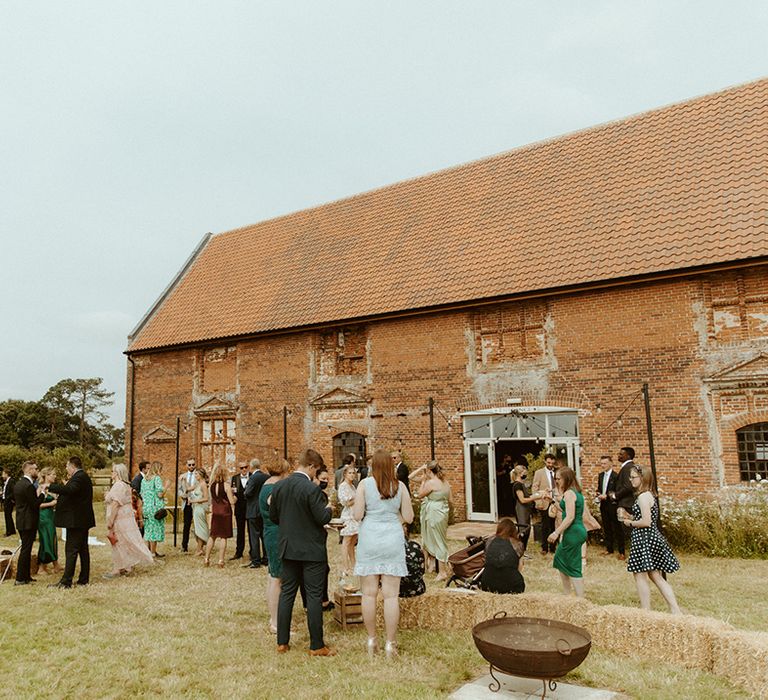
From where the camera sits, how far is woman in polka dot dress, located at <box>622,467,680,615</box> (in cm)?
693

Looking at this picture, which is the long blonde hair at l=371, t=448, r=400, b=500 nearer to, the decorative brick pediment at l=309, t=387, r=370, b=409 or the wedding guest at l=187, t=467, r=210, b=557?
the wedding guest at l=187, t=467, r=210, b=557

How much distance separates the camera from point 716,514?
11.6m

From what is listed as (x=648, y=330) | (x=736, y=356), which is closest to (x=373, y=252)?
(x=648, y=330)

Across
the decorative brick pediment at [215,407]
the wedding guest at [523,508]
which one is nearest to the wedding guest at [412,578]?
the wedding guest at [523,508]

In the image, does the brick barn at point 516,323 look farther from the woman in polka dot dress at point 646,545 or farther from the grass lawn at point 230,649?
the woman in polka dot dress at point 646,545

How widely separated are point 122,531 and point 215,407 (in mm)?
10538

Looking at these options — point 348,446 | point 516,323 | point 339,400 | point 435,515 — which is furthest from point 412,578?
point 339,400

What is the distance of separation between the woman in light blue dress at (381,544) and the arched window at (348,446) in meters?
11.2

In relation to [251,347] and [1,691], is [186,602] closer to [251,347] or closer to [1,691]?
[1,691]

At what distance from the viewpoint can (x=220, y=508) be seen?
11359mm

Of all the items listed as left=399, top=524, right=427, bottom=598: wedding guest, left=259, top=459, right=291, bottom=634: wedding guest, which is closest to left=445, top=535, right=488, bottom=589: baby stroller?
left=399, top=524, right=427, bottom=598: wedding guest

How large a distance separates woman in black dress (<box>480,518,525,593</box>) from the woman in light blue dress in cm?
143

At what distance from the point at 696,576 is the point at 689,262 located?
21.2ft

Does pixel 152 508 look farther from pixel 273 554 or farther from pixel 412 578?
pixel 412 578
